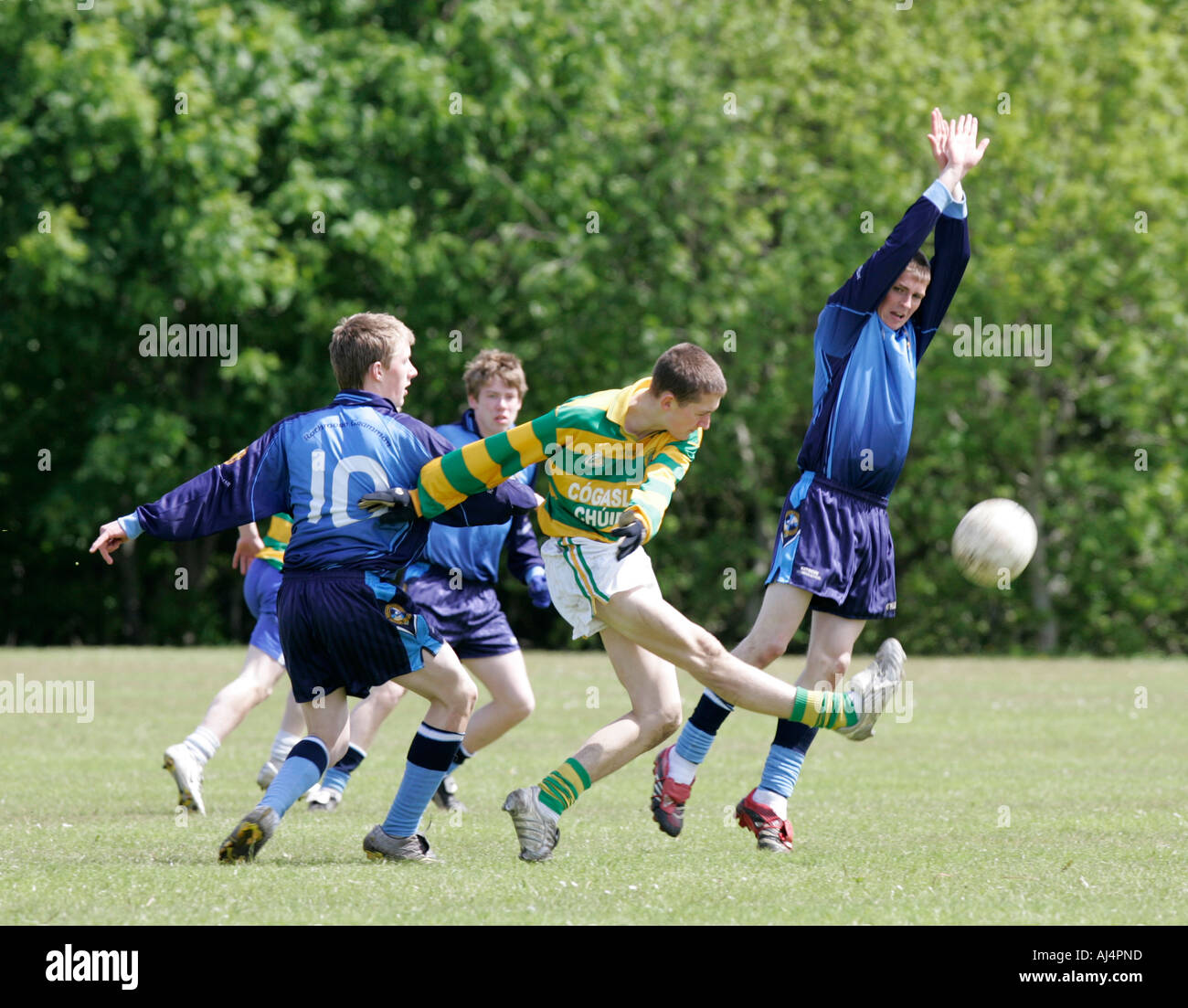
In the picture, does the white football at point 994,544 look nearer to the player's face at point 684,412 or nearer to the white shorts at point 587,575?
the player's face at point 684,412

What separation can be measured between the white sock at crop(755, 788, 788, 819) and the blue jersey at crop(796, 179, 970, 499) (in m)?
1.28

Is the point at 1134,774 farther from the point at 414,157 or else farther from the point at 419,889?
the point at 414,157

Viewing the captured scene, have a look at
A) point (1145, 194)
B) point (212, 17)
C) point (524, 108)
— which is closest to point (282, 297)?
point (212, 17)

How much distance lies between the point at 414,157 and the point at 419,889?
1914cm

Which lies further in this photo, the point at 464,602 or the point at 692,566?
the point at 692,566

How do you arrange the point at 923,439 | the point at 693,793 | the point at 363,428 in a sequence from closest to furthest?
the point at 363,428
the point at 693,793
the point at 923,439

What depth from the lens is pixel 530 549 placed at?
25.3 ft

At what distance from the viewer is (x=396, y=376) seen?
6.06m

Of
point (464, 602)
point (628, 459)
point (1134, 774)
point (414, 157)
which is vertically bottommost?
point (1134, 774)

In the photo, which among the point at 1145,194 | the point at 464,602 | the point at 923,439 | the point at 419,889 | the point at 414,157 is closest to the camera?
the point at 419,889

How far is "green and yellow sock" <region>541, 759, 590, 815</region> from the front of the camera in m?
5.97

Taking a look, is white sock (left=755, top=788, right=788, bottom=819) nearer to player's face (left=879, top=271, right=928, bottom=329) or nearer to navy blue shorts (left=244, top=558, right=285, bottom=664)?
player's face (left=879, top=271, right=928, bottom=329)


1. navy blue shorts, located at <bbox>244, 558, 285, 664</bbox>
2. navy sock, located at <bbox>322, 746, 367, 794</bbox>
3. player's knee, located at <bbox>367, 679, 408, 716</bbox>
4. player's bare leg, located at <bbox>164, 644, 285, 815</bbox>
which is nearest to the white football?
player's knee, located at <bbox>367, 679, 408, 716</bbox>

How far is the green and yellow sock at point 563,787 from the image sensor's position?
5.97 m
